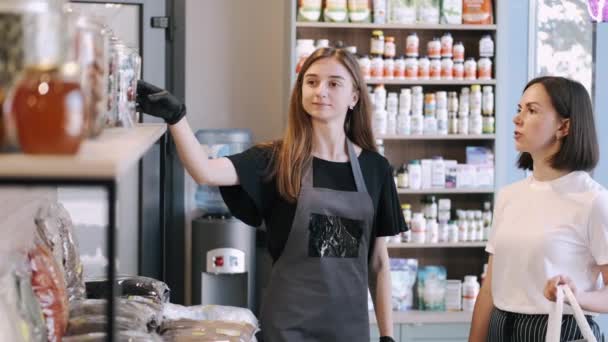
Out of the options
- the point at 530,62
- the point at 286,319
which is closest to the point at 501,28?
the point at 530,62

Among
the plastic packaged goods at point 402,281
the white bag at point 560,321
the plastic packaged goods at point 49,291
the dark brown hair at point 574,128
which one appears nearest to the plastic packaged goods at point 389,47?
the plastic packaged goods at point 402,281

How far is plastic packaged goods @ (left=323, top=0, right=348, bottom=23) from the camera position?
557 centimetres

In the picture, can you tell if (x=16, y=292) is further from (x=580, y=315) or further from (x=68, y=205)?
(x=68, y=205)

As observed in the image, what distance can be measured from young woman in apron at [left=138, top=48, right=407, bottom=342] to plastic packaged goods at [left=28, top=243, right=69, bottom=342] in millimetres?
1107

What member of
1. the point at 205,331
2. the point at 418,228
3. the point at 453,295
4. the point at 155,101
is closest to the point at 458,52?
the point at 418,228

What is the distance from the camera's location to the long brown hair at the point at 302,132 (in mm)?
3102

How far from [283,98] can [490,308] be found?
9.52 ft

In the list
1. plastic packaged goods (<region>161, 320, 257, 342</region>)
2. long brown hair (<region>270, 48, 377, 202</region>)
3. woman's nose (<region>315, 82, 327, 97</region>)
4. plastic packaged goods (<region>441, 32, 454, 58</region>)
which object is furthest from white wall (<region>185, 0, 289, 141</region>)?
plastic packaged goods (<region>161, 320, 257, 342</region>)

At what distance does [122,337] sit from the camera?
1871 mm

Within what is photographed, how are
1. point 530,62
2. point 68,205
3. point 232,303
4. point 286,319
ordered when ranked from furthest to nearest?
point 530,62, point 232,303, point 68,205, point 286,319

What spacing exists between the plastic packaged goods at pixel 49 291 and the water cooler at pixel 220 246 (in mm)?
3512

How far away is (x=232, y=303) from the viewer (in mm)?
5527

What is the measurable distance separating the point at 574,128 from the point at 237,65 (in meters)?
3.17

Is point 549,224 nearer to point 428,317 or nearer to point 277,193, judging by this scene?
point 277,193
